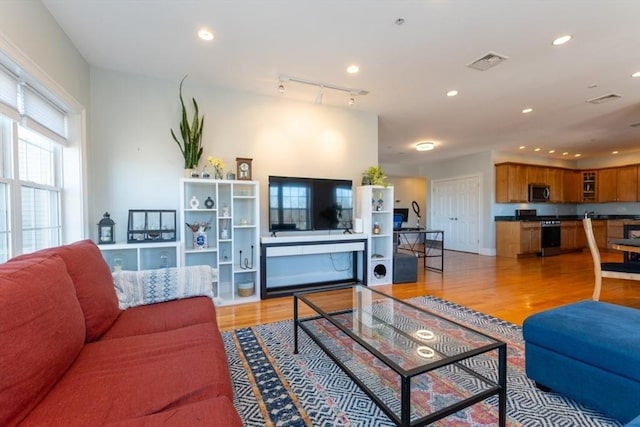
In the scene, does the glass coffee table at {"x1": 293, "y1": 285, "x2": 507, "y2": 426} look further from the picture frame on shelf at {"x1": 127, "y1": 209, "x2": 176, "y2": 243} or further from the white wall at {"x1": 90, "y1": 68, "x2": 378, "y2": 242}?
the white wall at {"x1": 90, "y1": 68, "x2": 378, "y2": 242}

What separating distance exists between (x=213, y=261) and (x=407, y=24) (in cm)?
328

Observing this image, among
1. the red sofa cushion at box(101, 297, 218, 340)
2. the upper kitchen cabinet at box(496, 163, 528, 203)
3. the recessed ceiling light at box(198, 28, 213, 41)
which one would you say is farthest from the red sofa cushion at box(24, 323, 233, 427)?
the upper kitchen cabinet at box(496, 163, 528, 203)

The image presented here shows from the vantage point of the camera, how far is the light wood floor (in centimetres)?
319

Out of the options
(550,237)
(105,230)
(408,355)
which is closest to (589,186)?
(550,237)

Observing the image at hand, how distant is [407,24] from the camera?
2473 mm

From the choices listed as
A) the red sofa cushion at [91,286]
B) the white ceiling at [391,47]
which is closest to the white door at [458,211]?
the white ceiling at [391,47]

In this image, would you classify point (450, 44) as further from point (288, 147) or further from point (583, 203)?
point (583, 203)

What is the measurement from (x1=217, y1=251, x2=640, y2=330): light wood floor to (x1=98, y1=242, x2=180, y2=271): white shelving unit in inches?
34.3

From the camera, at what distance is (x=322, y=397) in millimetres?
1762

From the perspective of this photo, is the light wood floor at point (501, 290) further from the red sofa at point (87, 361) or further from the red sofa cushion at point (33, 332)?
the red sofa cushion at point (33, 332)

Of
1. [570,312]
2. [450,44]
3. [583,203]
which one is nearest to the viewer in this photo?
[570,312]

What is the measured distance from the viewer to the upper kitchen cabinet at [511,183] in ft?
23.4

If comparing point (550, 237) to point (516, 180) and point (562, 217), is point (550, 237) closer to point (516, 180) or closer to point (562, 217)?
point (562, 217)

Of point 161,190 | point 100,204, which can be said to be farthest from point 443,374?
point 100,204
